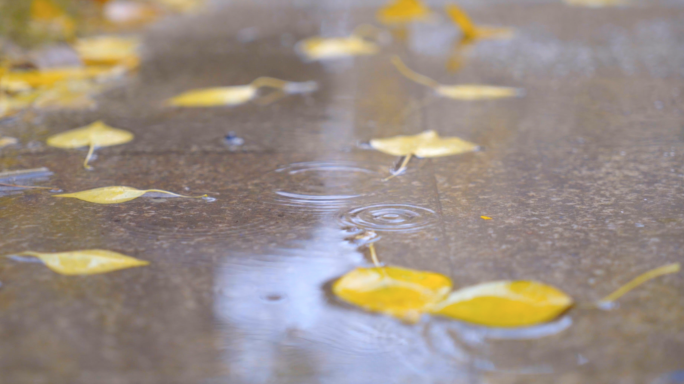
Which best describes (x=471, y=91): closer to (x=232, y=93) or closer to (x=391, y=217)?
(x=232, y=93)

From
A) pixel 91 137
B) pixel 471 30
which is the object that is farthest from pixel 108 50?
pixel 471 30

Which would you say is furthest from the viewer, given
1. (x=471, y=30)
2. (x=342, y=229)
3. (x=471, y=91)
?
(x=471, y=30)

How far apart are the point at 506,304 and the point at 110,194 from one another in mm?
657

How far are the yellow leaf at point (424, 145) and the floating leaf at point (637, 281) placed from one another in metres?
0.51

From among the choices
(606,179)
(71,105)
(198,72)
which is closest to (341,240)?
(606,179)

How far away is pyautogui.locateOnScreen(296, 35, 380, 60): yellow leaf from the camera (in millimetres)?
2084

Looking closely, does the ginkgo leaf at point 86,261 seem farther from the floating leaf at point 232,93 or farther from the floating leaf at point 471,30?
the floating leaf at point 471,30

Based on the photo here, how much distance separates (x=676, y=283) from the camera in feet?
2.35

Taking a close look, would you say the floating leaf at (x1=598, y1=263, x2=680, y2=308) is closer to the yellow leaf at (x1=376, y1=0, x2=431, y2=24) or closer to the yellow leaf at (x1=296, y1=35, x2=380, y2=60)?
the yellow leaf at (x1=296, y1=35, x2=380, y2=60)

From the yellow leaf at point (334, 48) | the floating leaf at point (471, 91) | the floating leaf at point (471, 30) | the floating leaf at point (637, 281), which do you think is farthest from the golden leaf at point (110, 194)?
the floating leaf at point (471, 30)

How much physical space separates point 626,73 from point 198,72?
1261 millimetres

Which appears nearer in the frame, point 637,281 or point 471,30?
point 637,281

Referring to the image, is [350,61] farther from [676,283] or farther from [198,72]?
[676,283]

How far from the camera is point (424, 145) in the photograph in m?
1.22
